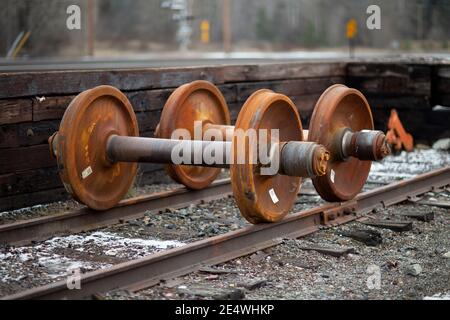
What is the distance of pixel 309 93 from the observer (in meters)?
11.9

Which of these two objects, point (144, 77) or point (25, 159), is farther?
point (144, 77)

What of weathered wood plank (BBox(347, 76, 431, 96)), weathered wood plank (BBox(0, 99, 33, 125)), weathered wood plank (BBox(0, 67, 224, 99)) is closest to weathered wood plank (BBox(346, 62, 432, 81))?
weathered wood plank (BBox(347, 76, 431, 96))

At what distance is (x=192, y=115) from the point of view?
8.27 m

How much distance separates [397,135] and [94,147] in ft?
20.1

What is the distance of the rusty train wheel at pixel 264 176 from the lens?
6141mm

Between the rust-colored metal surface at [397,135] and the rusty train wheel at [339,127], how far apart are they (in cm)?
394

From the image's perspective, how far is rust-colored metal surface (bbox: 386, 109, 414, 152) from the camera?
38.8 feet

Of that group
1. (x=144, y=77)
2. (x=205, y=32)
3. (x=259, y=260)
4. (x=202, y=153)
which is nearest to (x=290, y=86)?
(x=144, y=77)

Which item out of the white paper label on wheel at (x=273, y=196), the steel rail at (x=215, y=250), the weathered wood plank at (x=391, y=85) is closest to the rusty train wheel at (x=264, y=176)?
the white paper label on wheel at (x=273, y=196)

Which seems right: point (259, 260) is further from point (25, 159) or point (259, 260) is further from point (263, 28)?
point (263, 28)

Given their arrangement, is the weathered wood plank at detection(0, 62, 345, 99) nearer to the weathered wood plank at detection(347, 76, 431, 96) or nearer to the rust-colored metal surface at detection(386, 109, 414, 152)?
the weathered wood plank at detection(347, 76, 431, 96)
